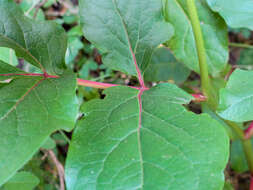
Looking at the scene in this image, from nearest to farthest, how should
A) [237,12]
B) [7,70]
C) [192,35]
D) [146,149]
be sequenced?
[146,149] < [7,70] < [237,12] < [192,35]

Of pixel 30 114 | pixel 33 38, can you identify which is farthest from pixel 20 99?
pixel 33 38

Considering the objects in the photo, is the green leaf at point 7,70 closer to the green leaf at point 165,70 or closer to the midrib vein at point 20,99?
the midrib vein at point 20,99

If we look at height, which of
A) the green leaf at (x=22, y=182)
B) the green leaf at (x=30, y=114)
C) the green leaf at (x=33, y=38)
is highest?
the green leaf at (x=33, y=38)

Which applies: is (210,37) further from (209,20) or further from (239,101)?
(239,101)

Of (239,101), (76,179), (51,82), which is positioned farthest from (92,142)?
(239,101)

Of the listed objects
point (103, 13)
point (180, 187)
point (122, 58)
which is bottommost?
point (180, 187)

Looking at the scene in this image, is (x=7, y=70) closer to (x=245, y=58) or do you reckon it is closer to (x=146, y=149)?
(x=146, y=149)

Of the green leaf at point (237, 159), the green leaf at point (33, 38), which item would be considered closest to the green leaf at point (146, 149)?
the green leaf at point (33, 38)
